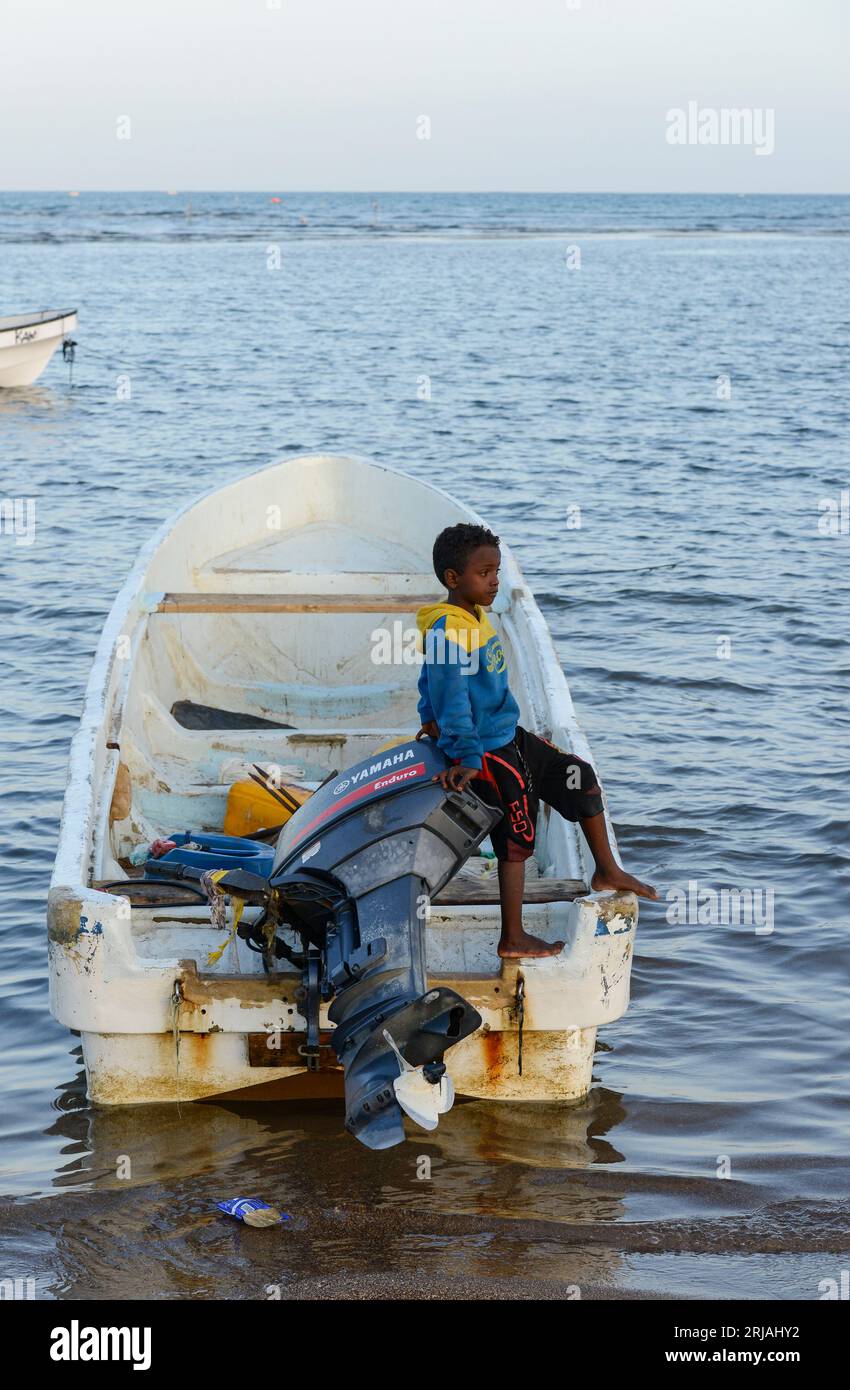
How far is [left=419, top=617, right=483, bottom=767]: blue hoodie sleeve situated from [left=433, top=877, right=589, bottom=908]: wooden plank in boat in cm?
70

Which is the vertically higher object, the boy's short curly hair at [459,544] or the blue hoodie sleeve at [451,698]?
the boy's short curly hair at [459,544]

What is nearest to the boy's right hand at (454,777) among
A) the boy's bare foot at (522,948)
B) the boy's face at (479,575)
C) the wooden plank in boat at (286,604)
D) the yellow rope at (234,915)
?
the boy's face at (479,575)

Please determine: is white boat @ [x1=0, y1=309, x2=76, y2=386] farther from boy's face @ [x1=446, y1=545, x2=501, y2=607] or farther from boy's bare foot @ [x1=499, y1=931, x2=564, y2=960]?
boy's bare foot @ [x1=499, y1=931, x2=564, y2=960]

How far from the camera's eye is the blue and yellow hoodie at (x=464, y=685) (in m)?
4.08

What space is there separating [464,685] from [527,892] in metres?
0.87

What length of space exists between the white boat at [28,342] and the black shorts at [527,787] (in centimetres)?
1882

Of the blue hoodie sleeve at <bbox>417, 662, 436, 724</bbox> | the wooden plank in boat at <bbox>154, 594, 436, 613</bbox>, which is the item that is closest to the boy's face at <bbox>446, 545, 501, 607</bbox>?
the blue hoodie sleeve at <bbox>417, 662, 436, 724</bbox>

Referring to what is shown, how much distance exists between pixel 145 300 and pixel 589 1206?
112ft

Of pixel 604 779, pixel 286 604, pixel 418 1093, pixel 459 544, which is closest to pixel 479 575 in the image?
pixel 459 544

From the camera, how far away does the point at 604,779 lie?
7.71 m

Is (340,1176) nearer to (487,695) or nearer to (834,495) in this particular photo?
(487,695)

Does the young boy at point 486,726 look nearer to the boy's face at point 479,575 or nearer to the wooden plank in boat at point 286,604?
the boy's face at point 479,575

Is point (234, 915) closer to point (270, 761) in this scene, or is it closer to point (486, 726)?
point (486, 726)

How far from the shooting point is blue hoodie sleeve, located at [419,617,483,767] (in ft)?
13.3
